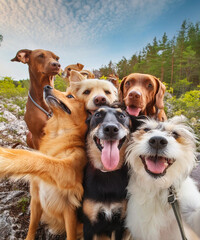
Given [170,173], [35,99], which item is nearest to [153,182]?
[170,173]

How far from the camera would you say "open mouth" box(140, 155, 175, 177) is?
1781 millimetres

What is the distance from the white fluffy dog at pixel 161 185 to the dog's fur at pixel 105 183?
0.18 metres

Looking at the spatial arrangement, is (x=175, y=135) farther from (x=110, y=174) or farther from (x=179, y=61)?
(x=179, y=61)

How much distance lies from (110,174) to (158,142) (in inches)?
32.7

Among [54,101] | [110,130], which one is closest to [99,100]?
[54,101]

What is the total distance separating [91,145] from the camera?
90.8 inches

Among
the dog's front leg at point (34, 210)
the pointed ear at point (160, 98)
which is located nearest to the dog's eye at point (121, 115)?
the pointed ear at point (160, 98)

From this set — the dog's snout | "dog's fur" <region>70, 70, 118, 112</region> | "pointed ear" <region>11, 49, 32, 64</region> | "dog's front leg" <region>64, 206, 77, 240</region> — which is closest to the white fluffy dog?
"dog's front leg" <region>64, 206, 77, 240</region>

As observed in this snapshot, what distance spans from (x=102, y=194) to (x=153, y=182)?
69cm

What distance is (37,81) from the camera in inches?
151

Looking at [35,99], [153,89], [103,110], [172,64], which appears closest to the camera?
[103,110]

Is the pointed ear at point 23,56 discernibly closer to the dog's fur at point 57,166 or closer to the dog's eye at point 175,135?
the dog's fur at point 57,166

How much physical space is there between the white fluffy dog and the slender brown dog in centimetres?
254

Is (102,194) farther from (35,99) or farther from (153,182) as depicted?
(35,99)
